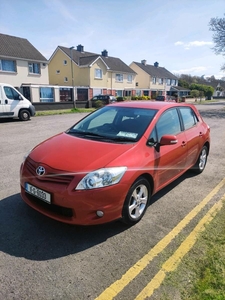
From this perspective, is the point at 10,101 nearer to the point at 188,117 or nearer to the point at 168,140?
the point at 188,117

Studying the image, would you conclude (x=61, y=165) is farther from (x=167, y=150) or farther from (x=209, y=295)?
(x=209, y=295)

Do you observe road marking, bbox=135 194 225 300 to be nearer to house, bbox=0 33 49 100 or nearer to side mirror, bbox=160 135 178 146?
side mirror, bbox=160 135 178 146

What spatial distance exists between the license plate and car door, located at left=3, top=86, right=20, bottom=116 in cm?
1101

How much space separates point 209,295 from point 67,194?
1.71 m

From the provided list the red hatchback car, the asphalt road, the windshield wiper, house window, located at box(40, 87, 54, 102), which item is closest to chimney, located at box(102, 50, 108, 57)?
house window, located at box(40, 87, 54, 102)

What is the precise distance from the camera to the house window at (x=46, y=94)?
86.0ft

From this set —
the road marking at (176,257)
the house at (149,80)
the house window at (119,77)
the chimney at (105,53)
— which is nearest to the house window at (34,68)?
the house window at (119,77)

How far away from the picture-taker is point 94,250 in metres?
2.57

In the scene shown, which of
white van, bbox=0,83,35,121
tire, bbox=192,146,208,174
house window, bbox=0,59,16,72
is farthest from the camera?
house window, bbox=0,59,16,72

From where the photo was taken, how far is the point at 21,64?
24.8 meters

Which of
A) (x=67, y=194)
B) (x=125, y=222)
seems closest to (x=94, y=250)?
(x=125, y=222)

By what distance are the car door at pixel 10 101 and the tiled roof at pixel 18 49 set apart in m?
13.5

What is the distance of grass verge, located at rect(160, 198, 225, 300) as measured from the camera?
6.57 ft

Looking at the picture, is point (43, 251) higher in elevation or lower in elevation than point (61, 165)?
lower
